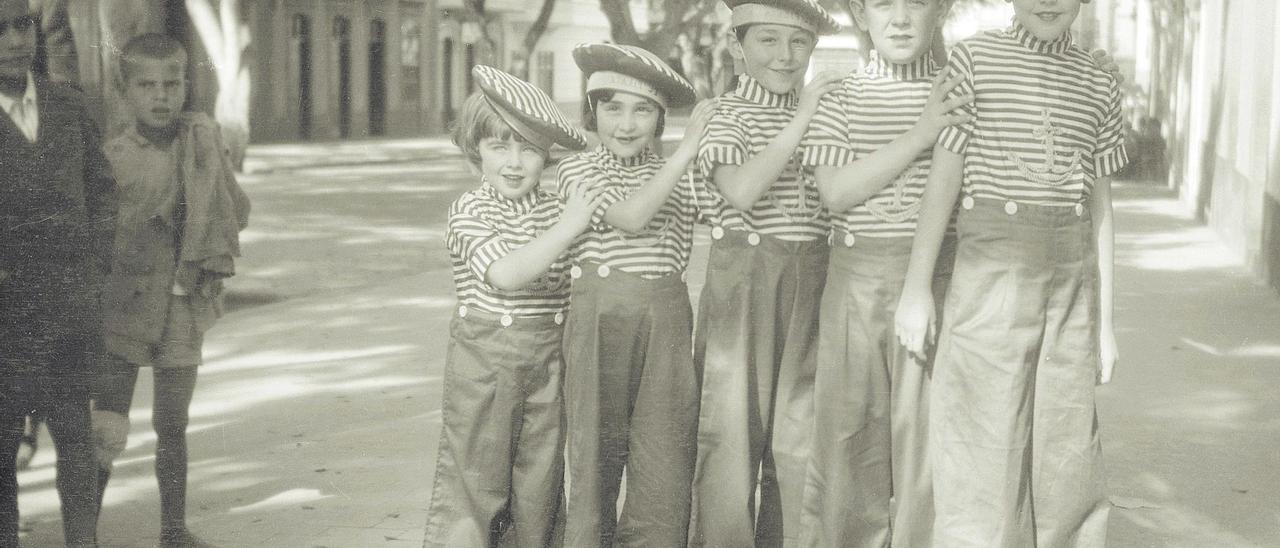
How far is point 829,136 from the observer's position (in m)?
3.92

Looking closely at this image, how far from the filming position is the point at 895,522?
400 centimetres

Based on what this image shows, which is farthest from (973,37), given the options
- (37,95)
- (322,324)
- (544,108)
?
(322,324)

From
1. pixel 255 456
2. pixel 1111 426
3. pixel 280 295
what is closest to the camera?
pixel 255 456

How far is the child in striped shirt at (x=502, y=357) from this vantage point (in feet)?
13.3

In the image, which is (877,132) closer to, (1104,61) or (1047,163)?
(1047,163)

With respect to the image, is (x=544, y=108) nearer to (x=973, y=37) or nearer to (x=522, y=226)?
(x=522, y=226)

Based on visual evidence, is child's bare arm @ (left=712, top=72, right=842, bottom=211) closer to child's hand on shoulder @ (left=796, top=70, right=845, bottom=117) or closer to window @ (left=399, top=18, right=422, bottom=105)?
child's hand on shoulder @ (left=796, top=70, right=845, bottom=117)

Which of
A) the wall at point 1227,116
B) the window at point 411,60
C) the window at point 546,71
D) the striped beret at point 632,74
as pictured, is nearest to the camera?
the striped beret at point 632,74

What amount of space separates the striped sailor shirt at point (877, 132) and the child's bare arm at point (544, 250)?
1.92 feet

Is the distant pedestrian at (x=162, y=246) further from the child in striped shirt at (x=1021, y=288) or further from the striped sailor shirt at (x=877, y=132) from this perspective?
the child in striped shirt at (x=1021, y=288)

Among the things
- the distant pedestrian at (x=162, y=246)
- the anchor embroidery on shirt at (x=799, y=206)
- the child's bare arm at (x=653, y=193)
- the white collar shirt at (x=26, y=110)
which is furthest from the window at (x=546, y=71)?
the child's bare arm at (x=653, y=193)

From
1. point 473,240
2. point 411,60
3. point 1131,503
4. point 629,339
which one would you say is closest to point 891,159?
point 629,339

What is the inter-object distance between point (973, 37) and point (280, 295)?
850cm

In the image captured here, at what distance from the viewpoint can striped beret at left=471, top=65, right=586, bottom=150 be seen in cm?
399
